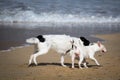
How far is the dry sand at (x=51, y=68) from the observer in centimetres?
907

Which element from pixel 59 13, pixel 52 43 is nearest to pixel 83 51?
pixel 52 43

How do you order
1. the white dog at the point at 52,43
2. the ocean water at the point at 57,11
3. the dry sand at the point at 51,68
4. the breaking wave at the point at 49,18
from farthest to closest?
the ocean water at the point at 57,11 < the breaking wave at the point at 49,18 < the white dog at the point at 52,43 < the dry sand at the point at 51,68

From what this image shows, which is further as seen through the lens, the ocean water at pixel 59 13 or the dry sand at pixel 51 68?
the ocean water at pixel 59 13

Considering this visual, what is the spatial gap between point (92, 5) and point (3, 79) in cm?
2553

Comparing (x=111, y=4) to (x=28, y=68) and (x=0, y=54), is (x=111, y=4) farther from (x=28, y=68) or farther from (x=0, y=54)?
(x=28, y=68)

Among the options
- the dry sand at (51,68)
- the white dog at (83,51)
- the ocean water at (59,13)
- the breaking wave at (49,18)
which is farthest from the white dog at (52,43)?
the breaking wave at (49,18)

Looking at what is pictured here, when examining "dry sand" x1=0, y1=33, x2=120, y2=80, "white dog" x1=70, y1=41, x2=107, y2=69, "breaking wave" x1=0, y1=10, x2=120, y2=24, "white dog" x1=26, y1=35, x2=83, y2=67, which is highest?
"white dog" x1=26, y1=35, x2=83, y2=67

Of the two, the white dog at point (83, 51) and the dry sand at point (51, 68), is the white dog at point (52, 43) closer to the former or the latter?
the white dog at point (83, 51)

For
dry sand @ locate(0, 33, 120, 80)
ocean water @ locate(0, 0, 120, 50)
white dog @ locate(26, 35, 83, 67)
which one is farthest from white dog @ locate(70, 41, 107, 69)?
ocean water @ locate(0, 0, 120, 50)

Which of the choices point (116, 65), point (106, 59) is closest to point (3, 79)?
point (116, 65)

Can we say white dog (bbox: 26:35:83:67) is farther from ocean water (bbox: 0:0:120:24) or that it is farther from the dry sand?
ocean water (bbox: 0:0:120:24)

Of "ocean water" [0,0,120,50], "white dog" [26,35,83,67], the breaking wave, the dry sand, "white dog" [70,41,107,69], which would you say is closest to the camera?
the dry sand

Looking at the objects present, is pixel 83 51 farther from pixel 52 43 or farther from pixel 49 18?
pixel 49 18

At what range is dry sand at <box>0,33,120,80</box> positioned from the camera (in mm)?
9070
